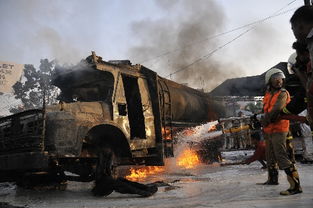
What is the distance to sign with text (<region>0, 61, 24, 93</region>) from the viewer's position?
1278 inches

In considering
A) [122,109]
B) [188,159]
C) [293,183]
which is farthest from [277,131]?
[188,159]

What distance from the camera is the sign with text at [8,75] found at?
32.5 m

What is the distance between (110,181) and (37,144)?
48.4 inches

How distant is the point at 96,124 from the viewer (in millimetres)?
5426

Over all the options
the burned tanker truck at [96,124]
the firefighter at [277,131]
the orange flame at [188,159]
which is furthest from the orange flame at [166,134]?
the firefighter at [277,131]

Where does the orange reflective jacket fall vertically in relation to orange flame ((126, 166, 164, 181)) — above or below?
above

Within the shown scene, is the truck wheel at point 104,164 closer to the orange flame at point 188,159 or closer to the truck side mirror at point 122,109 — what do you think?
the truck side mirror at point 122,109

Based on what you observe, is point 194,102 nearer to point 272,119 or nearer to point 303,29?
point 272,119

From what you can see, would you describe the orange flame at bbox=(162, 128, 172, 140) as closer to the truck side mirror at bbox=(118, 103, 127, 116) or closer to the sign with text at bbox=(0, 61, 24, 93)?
the truck side mirror at bbox=(118, 103, 127, 116)

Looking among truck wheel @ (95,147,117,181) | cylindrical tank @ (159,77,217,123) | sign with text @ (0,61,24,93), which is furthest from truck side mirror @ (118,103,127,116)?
sign with text @ (0,61,24,93)

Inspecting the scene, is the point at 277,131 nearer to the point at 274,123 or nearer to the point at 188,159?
the point at 274,123

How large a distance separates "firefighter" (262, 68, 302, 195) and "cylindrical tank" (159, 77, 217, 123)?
3.85m

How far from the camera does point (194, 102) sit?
10.0 metres

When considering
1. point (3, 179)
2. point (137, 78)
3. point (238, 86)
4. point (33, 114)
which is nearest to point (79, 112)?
point (33, 114)
